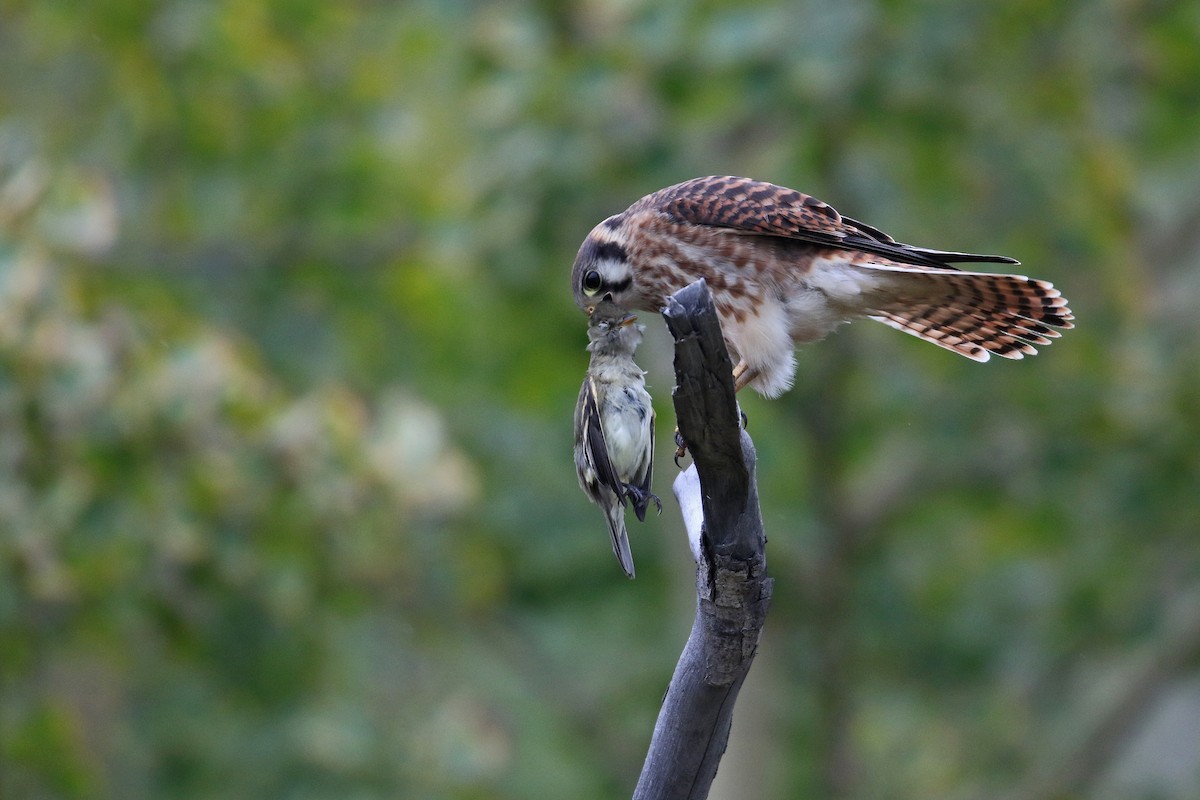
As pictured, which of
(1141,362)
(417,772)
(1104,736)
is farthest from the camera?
(1104,736)

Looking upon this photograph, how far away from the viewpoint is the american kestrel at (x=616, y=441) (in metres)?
3.05

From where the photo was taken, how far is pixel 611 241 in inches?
142

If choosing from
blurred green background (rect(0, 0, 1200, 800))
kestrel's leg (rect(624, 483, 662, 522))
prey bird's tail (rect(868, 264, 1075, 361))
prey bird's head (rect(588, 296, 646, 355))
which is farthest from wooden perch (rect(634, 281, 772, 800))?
blurred green background (rect(0, 0, 1200, 800))

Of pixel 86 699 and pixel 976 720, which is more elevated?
pixel 976 720

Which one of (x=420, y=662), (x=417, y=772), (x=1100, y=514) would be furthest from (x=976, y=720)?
(x=417, y=772)

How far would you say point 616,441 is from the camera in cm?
305

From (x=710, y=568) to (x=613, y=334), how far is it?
3.34ft

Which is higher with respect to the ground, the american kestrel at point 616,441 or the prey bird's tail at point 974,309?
the prey bird's tail at point 974,309

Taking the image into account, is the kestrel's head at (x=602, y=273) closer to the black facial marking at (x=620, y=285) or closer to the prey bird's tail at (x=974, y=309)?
the black facial marking at (x=620, y=285)

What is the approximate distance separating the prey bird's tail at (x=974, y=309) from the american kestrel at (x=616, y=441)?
673mm

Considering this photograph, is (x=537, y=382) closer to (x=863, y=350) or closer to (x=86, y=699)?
(x=863, y=350)

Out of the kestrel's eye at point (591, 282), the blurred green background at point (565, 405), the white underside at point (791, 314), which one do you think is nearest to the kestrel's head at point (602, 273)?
the kestrel's eye at point (591, 282)

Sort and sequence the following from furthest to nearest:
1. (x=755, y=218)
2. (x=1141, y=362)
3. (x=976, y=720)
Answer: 1. (x=976, y=720)
2. (x=1141, y=362)
3. (x=755, y=218)

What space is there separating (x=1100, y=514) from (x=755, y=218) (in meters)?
5.20
